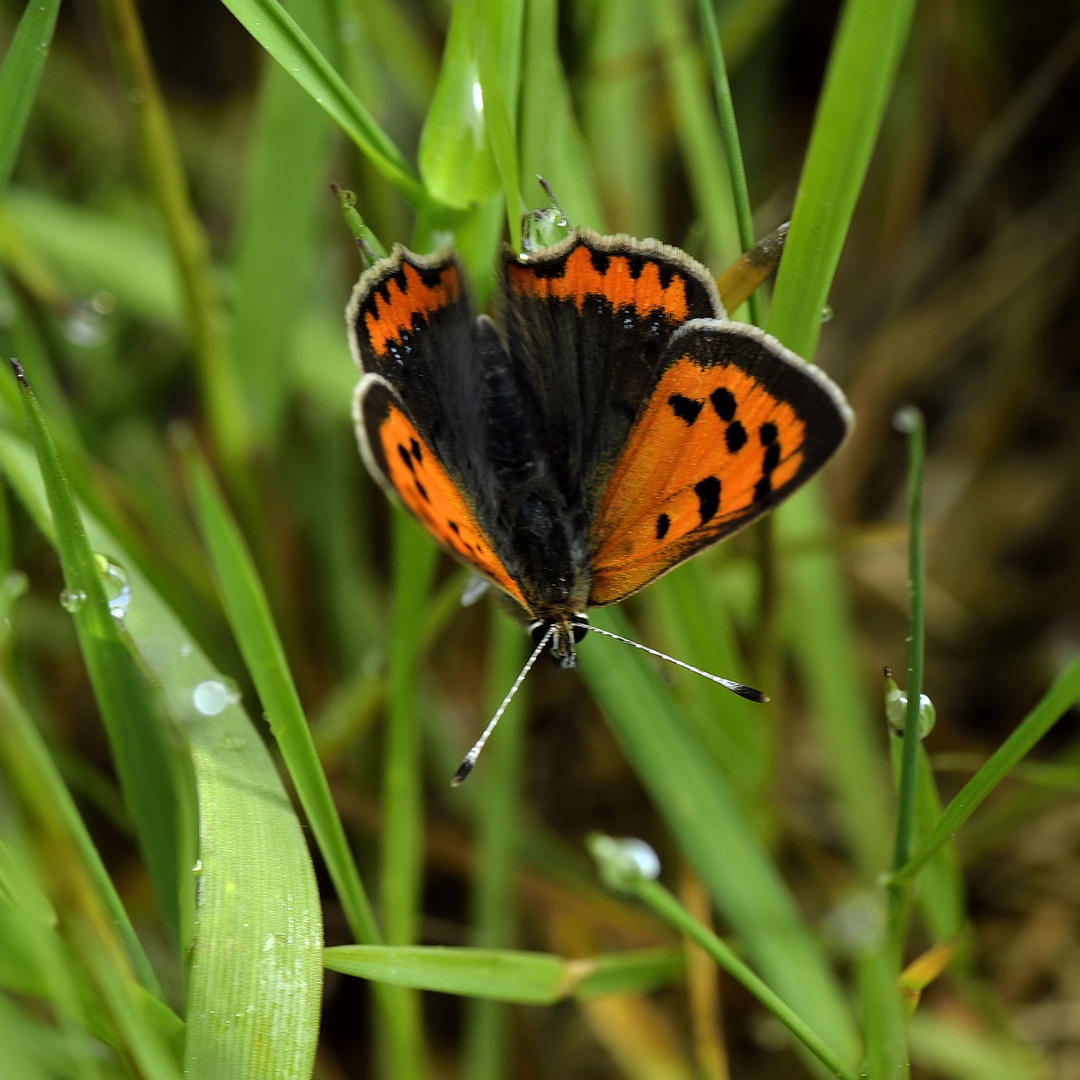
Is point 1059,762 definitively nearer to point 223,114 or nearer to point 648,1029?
point 648,1029

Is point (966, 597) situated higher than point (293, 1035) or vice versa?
point (966, 597)

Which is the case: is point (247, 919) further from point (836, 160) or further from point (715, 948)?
point (836, 160)

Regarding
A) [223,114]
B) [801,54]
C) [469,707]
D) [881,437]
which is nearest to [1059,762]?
[881,437]

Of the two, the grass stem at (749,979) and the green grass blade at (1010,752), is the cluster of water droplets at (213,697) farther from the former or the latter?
the green grass blade at (1010,752)

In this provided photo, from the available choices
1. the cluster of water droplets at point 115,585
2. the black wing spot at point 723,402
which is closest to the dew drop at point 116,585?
the cluster of water droplets at point 115,585

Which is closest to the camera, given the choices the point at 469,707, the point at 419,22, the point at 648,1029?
the point at 648,1029
